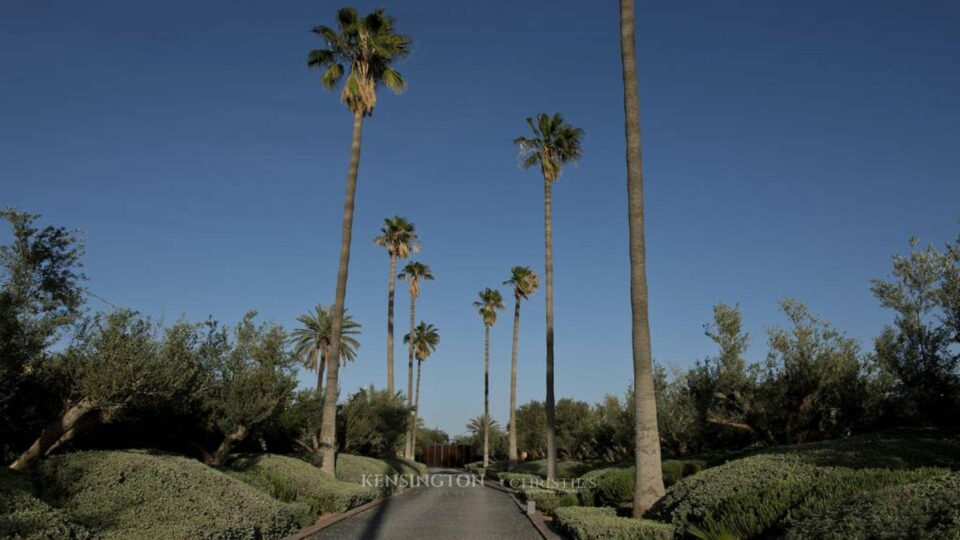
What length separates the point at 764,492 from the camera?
1123 cm

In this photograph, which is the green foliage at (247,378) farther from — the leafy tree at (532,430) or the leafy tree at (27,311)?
the leafy tree at (532,430)

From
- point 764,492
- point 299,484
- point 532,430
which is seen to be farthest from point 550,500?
point 532,430

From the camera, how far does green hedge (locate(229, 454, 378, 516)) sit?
65.1 ft

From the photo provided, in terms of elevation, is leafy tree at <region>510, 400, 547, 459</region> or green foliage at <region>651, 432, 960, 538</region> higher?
leafy tree at <region>510, 400, 547, 459</region>

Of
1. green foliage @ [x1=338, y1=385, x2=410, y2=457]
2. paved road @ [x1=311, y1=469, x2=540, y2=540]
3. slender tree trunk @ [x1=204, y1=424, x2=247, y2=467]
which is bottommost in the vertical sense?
paved road @ [x1=311, y1=469, x2=540, y2=540]

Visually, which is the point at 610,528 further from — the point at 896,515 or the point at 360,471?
the point at 360,471

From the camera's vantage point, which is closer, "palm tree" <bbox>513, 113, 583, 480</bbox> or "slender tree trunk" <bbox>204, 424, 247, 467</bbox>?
"slender tree trunk" <bbox>204, 424, 247, 467</bbox>

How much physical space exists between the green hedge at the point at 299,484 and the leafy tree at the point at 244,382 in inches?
51.2

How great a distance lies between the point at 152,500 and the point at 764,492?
11388 millimetres

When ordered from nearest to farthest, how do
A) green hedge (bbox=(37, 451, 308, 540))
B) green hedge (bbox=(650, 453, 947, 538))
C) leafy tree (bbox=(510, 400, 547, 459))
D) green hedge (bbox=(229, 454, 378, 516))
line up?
green hedge (bbox=(650, 453, 947, 538)), green hedge (bbox=(37, 451, 308, 540)), green hedge (bbox=(229, 454, 378, 516)), leafy tree (bbox=(510, 400, 547, 459))

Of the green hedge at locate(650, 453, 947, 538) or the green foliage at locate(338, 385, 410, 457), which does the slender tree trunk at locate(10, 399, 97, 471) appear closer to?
the green hedge at locate(650, 453, 947, 538)

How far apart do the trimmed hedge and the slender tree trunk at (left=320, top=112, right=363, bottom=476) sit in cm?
1324

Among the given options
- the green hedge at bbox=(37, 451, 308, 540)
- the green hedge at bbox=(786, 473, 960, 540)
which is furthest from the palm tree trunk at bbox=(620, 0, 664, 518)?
the green hedge at bbox=(37, 451, 308, 540)

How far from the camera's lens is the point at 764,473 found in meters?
12.9
